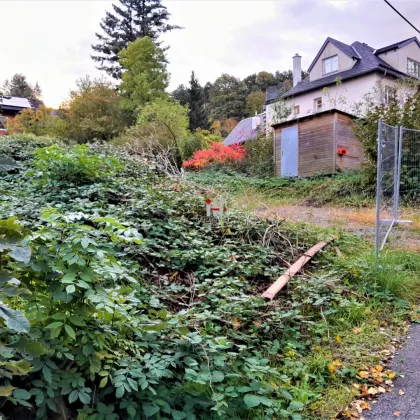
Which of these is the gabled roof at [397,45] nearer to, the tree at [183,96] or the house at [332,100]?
the house at [332,100]

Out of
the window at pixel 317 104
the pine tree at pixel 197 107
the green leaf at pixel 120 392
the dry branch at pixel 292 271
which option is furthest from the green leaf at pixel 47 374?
the pine tree at pixel 197 107

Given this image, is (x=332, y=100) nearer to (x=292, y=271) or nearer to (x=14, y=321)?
(x=292, y=271)

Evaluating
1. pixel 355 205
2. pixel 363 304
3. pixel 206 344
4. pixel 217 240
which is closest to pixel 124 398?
pixel 206 344

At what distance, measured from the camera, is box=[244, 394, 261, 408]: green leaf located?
1.49 metres

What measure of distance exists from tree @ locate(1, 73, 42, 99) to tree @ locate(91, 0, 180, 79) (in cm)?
1376

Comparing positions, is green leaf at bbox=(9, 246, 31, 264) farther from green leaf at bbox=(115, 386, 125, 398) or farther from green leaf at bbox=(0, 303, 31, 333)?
green leaf at bbox=(115, 386, 125, 398)

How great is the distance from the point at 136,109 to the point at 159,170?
46.3ft

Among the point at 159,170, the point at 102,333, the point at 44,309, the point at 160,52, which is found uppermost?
the point at 160,52

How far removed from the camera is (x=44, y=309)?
4.50 feet

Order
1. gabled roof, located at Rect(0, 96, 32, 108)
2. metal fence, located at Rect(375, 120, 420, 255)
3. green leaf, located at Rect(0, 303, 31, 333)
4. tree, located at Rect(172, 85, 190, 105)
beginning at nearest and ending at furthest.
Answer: green leaf, located at Rect(0, 303, 31, 333) → metal fence, located at Rect(375, 120, 420, 255) → tree, located at Rect(172, 85, 190, 105) → gabled roof, located at Rect(0, 96, 32, 108)

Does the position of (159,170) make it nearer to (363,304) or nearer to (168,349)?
(363,304)

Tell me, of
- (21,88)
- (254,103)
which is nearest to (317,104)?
(254,103)

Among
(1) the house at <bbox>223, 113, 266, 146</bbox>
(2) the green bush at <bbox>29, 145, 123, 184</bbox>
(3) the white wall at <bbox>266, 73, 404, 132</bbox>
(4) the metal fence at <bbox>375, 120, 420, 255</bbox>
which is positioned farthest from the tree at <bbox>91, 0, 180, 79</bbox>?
(4) the metal fence at <bbox>375, 120, 420, 255</bbox>

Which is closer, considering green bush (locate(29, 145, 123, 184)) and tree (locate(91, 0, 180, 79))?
green bush (locate(29, 145, 123, 184))
